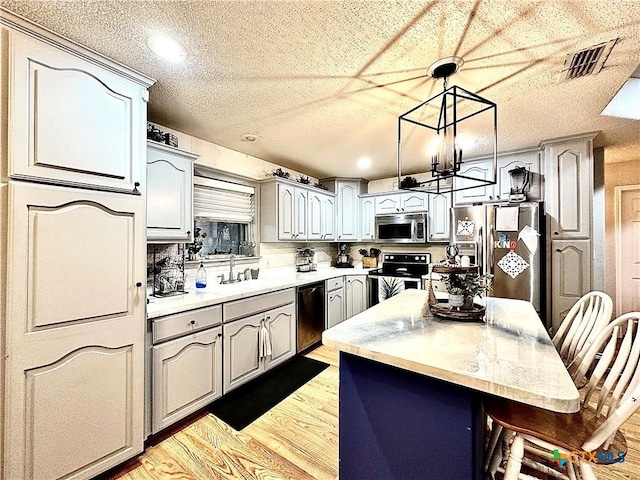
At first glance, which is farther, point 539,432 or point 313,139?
point 313,139

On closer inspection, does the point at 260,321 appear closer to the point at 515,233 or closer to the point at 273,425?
the point at 273,425

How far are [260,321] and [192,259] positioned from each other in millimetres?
922

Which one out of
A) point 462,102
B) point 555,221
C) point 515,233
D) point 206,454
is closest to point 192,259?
point 206,454

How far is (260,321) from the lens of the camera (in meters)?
2.68

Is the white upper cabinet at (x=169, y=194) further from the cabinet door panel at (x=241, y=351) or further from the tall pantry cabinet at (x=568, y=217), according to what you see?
the tall pantry cabinet at (x=568, y=217)

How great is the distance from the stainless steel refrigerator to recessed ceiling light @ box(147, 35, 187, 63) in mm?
3228

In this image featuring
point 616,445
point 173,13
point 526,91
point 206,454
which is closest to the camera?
point 616,445

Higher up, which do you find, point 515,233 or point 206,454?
point 515,233

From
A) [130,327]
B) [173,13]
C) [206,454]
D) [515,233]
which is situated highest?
[173,13]

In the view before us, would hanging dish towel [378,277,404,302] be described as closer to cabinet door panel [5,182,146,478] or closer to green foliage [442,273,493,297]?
green foliage [442,273,493,297]

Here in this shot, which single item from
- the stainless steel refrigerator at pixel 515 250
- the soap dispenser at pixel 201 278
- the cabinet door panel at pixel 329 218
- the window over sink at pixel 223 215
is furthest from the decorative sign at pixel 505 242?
the soap dispenser at pixel 201 278

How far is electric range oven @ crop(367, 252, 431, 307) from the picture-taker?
4.03 meters

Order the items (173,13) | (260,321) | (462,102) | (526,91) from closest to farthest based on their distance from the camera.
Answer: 1. (173,13)
2. (526,91)
3. (462,102)
4. (260,321)

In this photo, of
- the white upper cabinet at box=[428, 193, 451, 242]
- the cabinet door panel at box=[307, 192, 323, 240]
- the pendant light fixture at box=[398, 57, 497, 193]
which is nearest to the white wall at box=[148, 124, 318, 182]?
the cabinet door panel at box=[307, 192, 323, 240]
